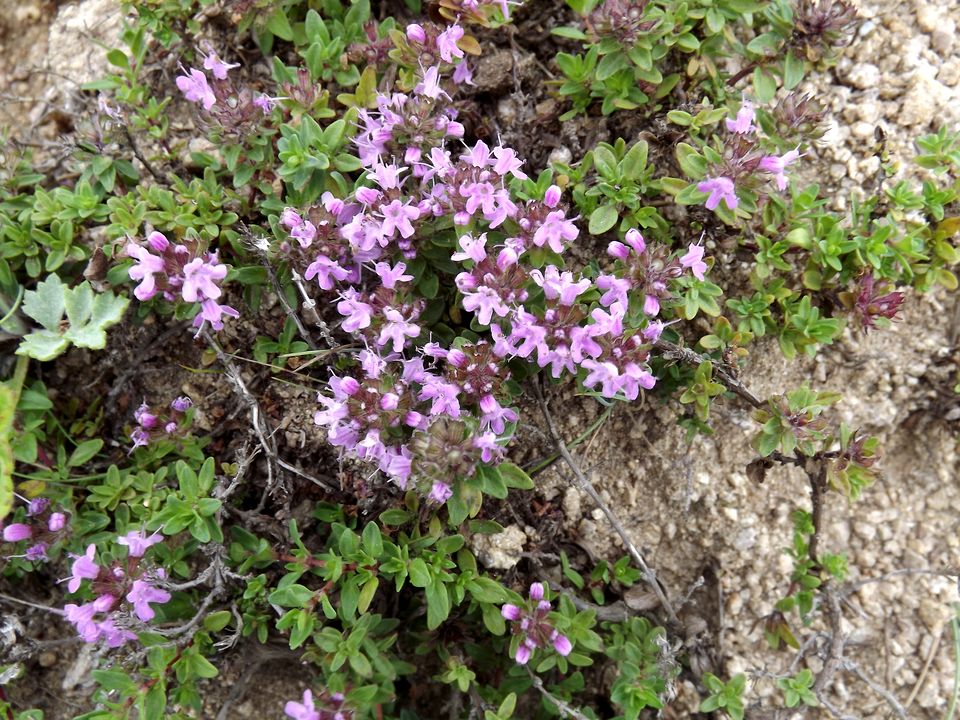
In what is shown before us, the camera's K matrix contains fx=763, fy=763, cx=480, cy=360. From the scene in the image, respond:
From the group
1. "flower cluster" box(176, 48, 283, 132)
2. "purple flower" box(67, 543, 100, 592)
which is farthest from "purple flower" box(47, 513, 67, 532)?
"flower cluster" box(176, 48, 283, 132)

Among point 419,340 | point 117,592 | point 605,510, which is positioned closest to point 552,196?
point 419,340

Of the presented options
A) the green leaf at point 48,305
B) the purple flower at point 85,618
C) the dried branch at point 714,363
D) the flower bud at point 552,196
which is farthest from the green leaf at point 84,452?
the dried branch at point 714,363

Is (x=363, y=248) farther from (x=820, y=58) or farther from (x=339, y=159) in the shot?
(x=820, y=58)

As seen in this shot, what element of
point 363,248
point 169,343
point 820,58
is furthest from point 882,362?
point 169,343

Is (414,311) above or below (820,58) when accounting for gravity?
below

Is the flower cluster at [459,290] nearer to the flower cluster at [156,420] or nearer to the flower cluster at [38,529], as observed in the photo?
the flower cluster at [156,420]

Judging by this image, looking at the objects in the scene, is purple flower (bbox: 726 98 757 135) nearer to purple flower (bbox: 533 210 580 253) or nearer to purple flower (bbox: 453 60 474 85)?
purple flower (bbox: 533 210 580 253)

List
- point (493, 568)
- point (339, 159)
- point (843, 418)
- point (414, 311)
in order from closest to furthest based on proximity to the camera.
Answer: point (414, 311)
point (339, 159)
point (493, 568)
point (843, 418)
